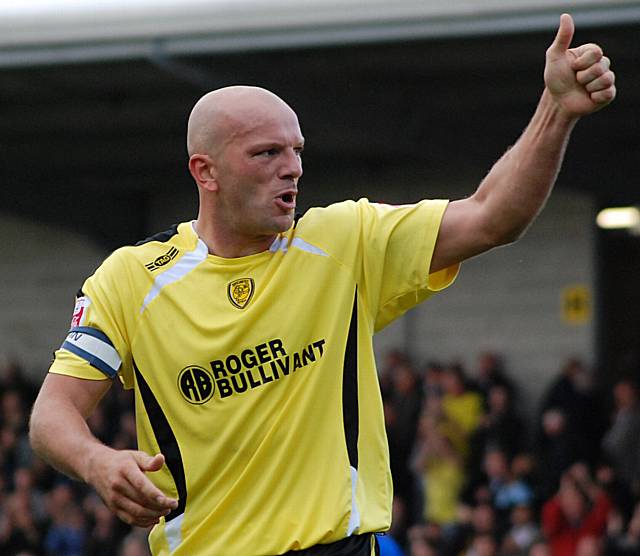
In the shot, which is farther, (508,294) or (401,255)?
(508,294)

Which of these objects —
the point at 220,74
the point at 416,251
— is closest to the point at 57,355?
the point at 416,251

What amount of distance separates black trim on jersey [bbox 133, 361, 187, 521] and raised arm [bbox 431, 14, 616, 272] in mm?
868

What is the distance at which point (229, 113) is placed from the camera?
409 centimetres

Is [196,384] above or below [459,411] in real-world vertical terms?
above

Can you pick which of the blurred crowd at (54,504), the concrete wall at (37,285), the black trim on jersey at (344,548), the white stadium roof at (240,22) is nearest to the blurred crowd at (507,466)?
the blurred crowd at (54,504)

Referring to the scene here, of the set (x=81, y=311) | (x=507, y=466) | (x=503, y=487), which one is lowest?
(x=503, y=487)

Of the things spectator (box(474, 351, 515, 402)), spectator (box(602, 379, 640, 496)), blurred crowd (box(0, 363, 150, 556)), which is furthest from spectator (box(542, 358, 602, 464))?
blurred crowd (box(0, 363, 150, 556))

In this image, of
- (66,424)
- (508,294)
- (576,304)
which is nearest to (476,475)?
(576,304)

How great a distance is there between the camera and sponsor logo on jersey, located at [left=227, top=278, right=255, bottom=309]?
4133 millimetres

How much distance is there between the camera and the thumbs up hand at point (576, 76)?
3.65 metres

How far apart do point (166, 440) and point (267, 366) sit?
37 centimetres

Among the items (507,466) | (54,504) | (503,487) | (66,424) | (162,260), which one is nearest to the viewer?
(66,424)

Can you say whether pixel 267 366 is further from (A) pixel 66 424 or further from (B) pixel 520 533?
(B) pixel 520 533

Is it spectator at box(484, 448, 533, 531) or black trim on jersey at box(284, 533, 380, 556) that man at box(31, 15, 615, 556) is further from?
spectator at box(484, 448, 533, 531)
